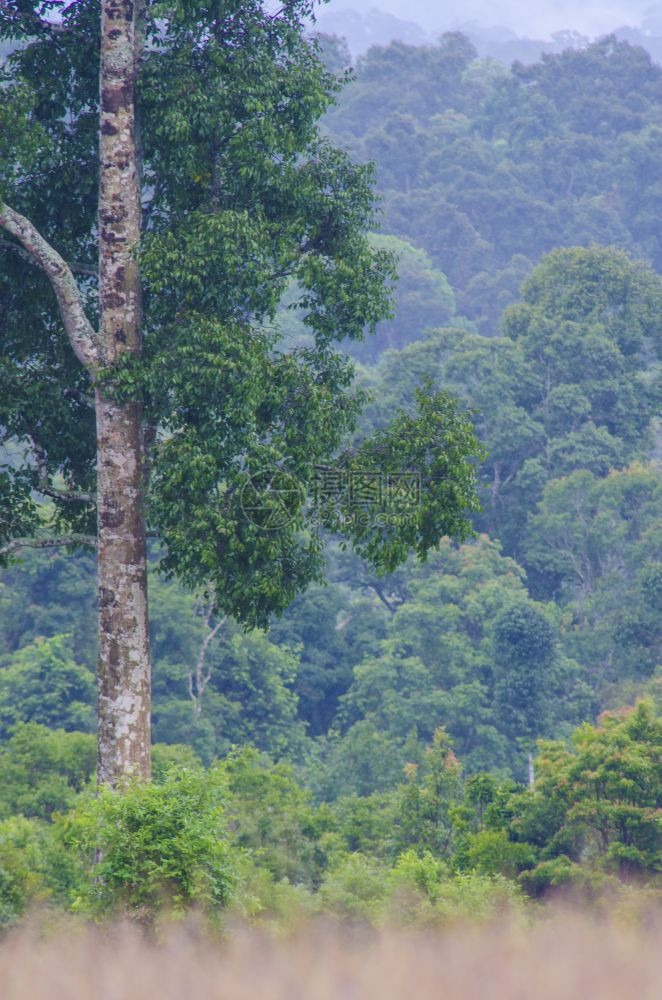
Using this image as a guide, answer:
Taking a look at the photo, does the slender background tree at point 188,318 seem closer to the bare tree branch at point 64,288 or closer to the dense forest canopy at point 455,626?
the bare tree branch at point 64,288

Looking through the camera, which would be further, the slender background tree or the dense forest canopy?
the dense forest canopy

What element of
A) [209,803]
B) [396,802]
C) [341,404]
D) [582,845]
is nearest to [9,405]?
[341,404]

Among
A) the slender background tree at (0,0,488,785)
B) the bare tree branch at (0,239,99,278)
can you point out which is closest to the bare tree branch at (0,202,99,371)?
the slender background tree at (0,0,488,785)

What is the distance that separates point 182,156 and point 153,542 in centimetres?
2207

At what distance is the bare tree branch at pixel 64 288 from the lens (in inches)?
372

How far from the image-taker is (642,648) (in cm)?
3153

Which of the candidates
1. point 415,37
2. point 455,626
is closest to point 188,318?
point 455,626

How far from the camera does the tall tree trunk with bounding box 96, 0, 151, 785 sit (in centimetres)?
928

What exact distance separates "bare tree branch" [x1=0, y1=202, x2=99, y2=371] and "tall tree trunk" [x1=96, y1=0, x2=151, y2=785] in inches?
5.1

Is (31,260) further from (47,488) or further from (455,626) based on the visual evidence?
(455,626)

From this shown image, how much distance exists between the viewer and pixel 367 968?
446 cm

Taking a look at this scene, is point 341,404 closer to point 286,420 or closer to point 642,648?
point 286,420

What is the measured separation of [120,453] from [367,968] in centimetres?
573

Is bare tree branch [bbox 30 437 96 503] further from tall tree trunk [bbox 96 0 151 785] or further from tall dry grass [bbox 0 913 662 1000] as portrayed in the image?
tall dry grass [bbox 0 913 662 1000]
